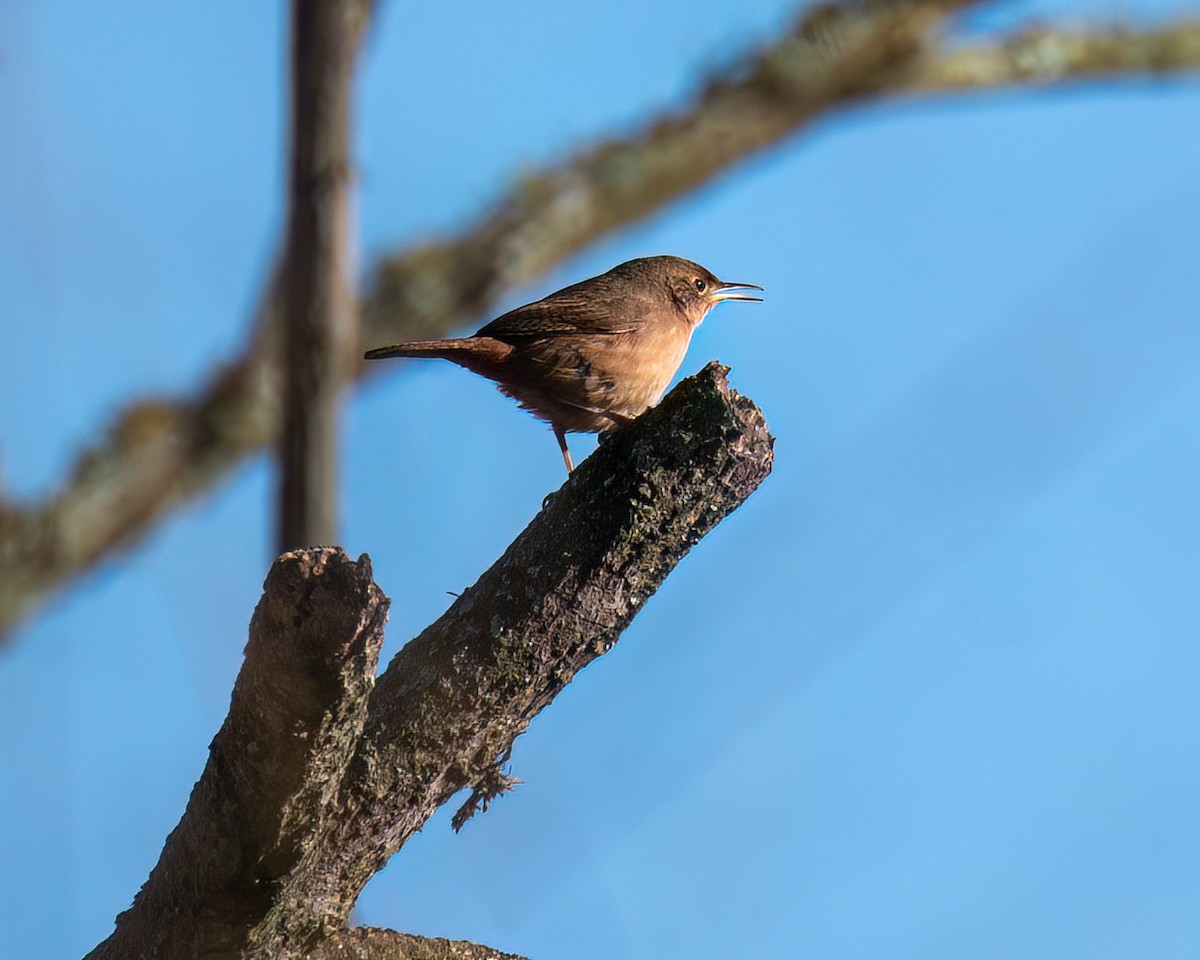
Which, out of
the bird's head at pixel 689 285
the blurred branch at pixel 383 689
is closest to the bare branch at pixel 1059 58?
the bird's head at pixel 689 285

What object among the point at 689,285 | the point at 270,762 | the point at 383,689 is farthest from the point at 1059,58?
the point at 270,762

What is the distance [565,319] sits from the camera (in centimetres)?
506

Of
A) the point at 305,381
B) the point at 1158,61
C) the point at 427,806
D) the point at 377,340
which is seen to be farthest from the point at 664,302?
the point at 1158,61

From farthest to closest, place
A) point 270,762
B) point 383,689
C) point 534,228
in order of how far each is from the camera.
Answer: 1. point 534,228
2. point 383,689
3. point 270,762

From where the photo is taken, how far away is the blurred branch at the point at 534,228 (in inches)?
381

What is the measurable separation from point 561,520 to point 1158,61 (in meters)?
8.91

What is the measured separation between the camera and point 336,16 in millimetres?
5203

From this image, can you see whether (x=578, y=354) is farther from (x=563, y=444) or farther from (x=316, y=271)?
(x=316, y=271)

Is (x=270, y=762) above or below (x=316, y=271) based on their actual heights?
below

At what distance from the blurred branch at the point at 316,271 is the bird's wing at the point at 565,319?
96 centimetres

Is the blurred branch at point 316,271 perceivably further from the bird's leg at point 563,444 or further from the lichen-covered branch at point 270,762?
the lichen-covered branch at point 270,762

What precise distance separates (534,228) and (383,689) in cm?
722

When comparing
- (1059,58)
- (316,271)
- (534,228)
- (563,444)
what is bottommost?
(563,444)

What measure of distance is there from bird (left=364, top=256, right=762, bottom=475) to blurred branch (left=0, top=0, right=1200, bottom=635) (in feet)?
14.7
